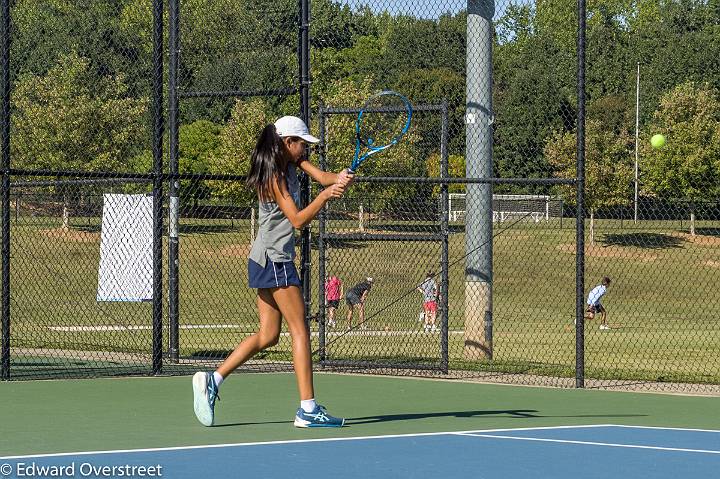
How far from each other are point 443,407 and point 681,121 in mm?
39048

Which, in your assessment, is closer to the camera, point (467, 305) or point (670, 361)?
point (467, 305)

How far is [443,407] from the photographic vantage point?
34.4 ft

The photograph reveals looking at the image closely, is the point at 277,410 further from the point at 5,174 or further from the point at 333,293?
the point at 333,293

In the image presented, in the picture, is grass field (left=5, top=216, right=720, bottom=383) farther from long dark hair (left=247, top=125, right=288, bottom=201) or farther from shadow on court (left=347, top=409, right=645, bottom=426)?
long dark hair (left=247, top=125, right=288, bottom=201)

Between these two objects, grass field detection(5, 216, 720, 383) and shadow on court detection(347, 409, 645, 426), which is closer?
shadow on court detection(347, 409, 645, 426)

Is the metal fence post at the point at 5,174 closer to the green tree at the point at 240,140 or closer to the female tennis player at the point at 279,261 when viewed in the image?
the female tennis player at the point at 279,261

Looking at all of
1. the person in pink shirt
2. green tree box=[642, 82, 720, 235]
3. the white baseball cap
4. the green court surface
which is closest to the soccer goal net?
green tree box=[642, 82, 720, 235]

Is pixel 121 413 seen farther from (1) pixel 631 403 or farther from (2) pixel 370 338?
(2) pixel 370 338

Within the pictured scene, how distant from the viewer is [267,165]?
878 centimetres

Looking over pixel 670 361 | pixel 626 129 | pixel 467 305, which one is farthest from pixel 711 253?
pixel 467 305

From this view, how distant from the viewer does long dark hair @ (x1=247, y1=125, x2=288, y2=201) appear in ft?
28.8

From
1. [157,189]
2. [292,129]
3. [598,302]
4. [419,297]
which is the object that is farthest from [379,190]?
[292,129]

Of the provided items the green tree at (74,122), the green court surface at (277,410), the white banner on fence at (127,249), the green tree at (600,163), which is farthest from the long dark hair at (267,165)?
the green tree at (600,163)

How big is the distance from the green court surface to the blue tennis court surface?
0.40 meters
